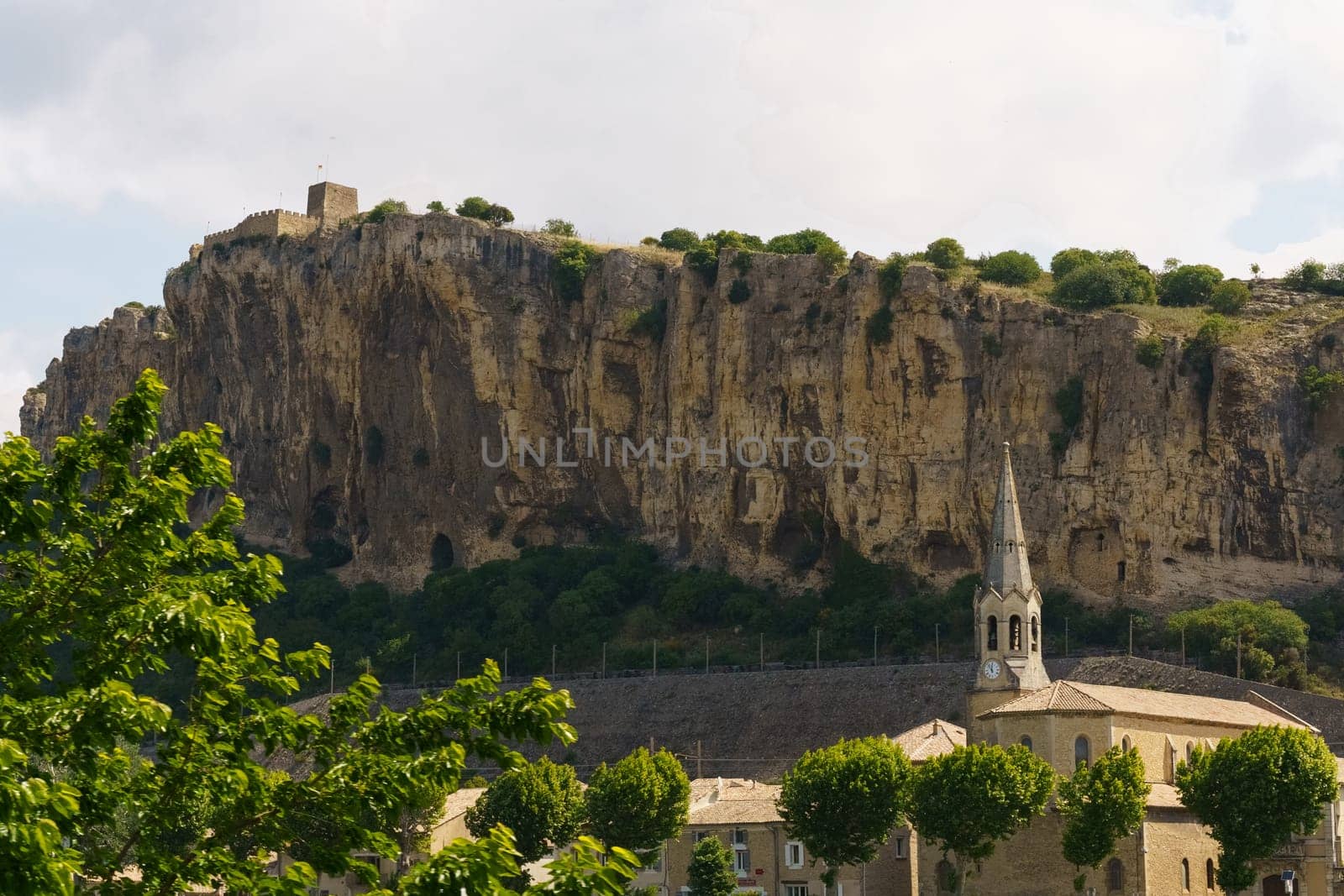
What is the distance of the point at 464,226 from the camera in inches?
4656

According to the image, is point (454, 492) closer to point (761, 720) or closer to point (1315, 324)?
point (761, 720)

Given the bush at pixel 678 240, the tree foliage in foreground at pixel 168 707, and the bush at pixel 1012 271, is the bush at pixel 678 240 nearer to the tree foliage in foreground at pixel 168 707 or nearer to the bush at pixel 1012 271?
the bush at pixel 1012 271

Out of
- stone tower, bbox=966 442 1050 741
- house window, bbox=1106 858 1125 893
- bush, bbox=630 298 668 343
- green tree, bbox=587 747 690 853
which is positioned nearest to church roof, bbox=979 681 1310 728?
stone tower, bbox=966 442 1050 741

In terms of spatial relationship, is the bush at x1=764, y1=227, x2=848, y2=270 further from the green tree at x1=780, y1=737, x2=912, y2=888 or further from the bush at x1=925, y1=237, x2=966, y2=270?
the green tree at x1=780, y1=737, x2=912, y2=888

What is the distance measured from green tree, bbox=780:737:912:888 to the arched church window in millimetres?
5349

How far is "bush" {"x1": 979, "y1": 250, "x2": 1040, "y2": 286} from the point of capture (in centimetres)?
10906

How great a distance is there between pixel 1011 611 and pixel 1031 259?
1432 inches

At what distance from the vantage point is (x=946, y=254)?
361 feet

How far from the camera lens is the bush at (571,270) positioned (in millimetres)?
117625

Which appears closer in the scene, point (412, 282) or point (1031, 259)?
point (1031, 259)

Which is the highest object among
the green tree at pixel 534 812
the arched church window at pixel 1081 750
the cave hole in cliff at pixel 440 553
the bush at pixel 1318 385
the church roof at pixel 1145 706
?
the bush at pixel 1318 385

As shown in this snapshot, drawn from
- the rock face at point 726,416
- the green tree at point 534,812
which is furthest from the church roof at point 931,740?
the rock face at point 726,416

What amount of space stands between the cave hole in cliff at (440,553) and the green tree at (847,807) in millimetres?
53389

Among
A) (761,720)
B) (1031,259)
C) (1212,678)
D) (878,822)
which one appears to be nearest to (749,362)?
(1031,259)
